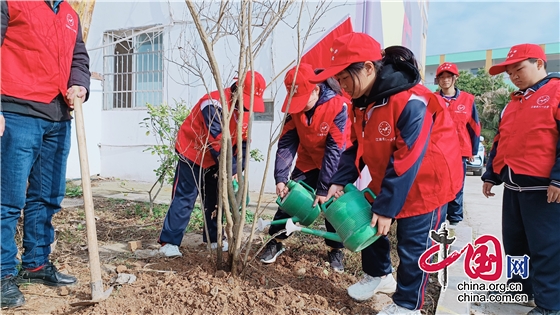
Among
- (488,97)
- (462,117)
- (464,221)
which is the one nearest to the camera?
(462,117)

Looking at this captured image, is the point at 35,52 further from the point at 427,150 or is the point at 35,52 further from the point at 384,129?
the point at 427,150

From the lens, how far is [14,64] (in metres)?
2.06

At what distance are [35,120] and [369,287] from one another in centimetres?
219

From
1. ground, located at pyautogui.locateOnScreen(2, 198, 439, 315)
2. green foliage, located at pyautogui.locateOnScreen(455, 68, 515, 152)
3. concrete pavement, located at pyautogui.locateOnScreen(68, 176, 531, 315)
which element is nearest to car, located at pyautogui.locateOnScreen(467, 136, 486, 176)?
Result: concrete pavement, located at pyautogui.locateOnScreen(68, 176, 531, 315)

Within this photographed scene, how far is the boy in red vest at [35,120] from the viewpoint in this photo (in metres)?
2.05

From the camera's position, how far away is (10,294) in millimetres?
2057

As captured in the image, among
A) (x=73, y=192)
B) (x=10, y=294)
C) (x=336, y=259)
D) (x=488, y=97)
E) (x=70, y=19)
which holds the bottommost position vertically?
(x=73, y=192)

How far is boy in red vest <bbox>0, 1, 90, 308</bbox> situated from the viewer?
6.73ft

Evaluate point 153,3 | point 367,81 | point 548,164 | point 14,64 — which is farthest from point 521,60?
point 153,3

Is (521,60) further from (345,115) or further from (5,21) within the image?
(5,21)

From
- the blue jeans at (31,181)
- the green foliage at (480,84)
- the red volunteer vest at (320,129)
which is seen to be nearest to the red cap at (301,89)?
the red volunteer vest at (320,129)

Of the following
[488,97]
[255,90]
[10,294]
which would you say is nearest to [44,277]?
[10,294]

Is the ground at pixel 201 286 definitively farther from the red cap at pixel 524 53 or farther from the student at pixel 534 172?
the red cap at pixel 524 53

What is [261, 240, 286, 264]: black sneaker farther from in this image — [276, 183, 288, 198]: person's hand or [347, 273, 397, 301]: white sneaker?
[347, 273, 397, 301]: white sneaker
